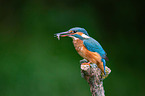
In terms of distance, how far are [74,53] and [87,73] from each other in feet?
5.20

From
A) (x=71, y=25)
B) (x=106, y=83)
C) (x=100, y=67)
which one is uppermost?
(x=71, y=25)

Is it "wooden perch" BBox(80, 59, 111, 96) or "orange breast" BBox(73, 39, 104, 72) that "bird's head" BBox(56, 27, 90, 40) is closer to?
"orange breast" BBox(73, 39, 104, 72)

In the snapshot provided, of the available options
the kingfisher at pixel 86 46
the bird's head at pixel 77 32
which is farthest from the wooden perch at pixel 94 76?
the bird's head at pixel 77 32

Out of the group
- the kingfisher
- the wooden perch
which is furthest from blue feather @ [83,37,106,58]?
the wooden perch

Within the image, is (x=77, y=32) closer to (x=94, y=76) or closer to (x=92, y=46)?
(x=92, y=46)

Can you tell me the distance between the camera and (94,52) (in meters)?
1.47

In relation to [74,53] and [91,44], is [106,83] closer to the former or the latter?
[74,53]

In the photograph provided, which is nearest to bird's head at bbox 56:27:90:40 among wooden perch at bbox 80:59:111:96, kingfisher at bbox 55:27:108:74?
kingfisher at bbox 55:27:108:74

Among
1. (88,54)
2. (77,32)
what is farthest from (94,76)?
(77,32)

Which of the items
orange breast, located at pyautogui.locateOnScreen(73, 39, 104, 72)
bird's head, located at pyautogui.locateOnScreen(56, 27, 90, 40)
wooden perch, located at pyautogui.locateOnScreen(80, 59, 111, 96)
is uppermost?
bird's head, located at pyautogui.locateOnScreen(56, 27, 90, 40)

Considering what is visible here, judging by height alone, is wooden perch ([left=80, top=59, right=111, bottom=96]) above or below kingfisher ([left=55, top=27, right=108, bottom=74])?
below

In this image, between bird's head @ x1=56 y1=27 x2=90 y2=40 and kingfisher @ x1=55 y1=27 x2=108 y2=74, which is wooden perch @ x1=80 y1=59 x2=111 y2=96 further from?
bird's head @ x1=56 y1=27 x2=90 y2=40

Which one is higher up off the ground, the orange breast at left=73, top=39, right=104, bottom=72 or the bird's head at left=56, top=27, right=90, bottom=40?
the bird's head at left=56, top=27, right=90, bottom=40

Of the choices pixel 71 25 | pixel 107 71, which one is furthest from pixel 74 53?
pixel 107 71
